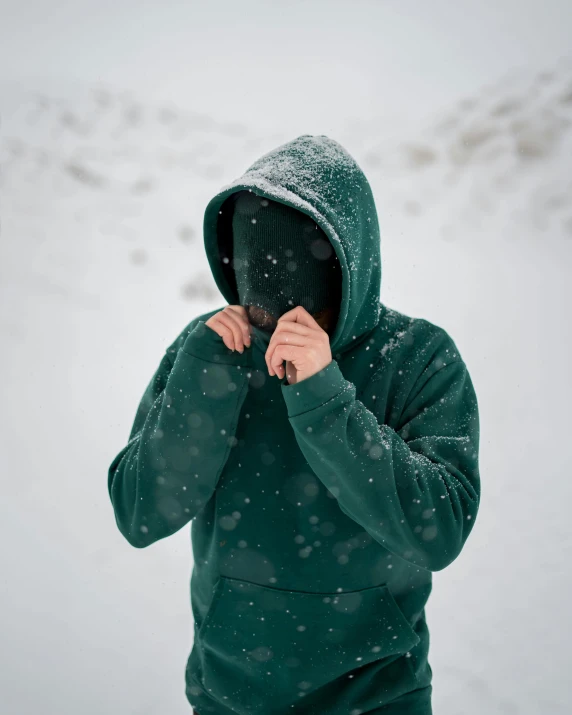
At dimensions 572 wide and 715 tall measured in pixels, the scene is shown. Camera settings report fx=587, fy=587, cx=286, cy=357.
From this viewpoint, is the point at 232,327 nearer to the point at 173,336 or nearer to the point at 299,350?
the point at 299,350

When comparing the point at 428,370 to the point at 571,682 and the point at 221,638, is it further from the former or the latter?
the point at 571,682

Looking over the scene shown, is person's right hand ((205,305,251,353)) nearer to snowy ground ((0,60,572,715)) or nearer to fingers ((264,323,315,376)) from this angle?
fingers ((264,323,315,376))

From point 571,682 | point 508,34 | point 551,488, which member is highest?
point 508,34

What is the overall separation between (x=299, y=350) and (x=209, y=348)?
0.76 feet

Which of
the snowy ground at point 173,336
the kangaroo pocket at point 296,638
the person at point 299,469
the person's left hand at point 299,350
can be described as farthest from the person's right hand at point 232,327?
the snowy ground at point 173,336

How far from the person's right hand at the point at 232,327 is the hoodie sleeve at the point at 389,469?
16 cm

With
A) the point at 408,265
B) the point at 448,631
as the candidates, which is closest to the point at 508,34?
the point at 408,265

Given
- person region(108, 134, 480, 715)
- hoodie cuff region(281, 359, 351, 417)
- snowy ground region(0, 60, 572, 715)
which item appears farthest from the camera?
snowy ground region(0, 60, 572, 715)

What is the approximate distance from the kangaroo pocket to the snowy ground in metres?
1.19

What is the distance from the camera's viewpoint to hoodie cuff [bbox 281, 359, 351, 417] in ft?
3.47

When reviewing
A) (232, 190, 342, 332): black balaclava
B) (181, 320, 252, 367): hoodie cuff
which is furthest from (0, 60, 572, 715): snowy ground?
(232, 190, 342, 332): black balaclava

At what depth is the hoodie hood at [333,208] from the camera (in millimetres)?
1153

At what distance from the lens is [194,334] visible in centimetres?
121

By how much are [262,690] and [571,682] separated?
161 cm
